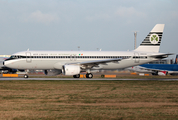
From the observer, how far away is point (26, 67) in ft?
125

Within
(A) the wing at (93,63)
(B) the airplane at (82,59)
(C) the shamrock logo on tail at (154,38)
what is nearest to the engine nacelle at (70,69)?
(B) the airplane at (82,59)

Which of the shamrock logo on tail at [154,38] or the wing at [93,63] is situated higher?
the shamrock logo on tail at [154,38]

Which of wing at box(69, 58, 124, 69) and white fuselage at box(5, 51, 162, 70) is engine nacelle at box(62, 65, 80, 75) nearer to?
wing at box(69, 58, 124, 69)

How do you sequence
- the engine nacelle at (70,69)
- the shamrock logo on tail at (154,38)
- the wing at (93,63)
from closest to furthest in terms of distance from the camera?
1. the engine nacelle at (70,69)
2. the wing at (93,63)
3. the shamrock logo on tail at (154,38)

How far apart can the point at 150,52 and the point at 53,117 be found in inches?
1327

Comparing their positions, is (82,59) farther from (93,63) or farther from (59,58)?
(59,58)

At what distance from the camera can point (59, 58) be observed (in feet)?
125

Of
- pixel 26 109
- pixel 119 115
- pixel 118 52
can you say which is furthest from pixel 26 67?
pixel 119 115

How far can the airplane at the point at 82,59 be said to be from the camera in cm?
3759

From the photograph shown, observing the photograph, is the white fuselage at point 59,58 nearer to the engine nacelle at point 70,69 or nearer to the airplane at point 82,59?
the airplane at point 82,59

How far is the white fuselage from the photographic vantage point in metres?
37.7

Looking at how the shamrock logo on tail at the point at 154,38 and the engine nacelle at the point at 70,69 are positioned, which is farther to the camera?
the shamrock logo on tail at the point at 154,38

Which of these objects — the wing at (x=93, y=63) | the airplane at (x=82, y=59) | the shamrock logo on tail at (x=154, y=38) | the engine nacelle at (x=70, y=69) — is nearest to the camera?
the engine nacelle at (x=70, y=69)

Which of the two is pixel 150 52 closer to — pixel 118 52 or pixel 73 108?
pixel 118 52
